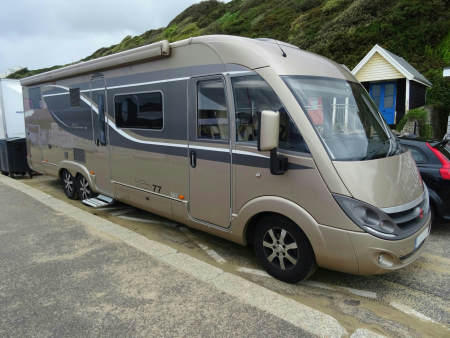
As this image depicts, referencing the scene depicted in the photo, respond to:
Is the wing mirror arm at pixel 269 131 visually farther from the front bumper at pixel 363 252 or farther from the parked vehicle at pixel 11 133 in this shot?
the parked vehicle at pixel 11 133

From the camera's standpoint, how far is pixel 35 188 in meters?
8.53

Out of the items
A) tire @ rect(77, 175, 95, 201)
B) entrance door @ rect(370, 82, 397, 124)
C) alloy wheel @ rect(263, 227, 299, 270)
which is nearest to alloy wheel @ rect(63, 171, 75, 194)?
tire @ rect(77, 175, 95, 201)

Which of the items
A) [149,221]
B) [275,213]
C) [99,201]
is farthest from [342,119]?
[99,201]

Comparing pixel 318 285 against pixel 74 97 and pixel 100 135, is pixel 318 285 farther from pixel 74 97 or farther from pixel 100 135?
pixel 74 97

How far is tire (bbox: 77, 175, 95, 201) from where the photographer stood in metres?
6.71

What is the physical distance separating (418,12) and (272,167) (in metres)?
21.8

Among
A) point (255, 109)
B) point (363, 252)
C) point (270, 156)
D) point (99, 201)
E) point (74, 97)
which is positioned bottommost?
point (99, 201)

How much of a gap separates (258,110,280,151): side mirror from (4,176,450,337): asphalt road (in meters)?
1.50

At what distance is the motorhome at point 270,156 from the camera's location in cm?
313

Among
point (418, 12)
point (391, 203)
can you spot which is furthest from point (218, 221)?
point (418, 12)

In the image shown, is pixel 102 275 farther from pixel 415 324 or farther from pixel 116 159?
pixel 415 324

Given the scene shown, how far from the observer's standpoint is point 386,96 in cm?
1709

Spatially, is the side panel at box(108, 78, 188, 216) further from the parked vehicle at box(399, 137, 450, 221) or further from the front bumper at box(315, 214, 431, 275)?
the parked vehicle at box(399, 137, 450, 221)

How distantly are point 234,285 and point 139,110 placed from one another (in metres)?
2.92
